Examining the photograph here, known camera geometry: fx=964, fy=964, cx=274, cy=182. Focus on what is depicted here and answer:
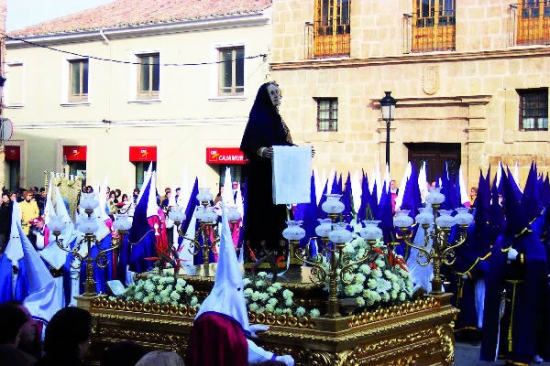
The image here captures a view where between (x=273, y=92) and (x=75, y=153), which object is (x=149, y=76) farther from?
(x=273, y=92)

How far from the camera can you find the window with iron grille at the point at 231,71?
27.2 m

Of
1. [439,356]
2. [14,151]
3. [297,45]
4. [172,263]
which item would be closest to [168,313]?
[172,263]

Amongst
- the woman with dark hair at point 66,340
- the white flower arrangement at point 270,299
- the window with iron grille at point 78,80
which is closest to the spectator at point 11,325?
the woman with dark hair at point 66,340

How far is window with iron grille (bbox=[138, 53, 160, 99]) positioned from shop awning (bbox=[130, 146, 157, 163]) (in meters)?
1.56

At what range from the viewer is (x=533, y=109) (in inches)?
890

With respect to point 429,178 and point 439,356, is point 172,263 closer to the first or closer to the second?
point 439,356

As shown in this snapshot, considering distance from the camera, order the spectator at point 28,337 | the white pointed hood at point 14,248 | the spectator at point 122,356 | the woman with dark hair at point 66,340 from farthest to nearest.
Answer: the white pointed hood at point 14,248 → the spectator at point 28,337 → the woman with dark hair at point 66,340 → the spectator at point 122,356

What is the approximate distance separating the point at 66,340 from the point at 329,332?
2166 millimetres

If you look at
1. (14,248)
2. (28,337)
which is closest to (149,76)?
(14,248)

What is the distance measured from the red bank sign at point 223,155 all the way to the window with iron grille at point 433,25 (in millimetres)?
5884

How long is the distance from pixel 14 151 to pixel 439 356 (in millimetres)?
26699

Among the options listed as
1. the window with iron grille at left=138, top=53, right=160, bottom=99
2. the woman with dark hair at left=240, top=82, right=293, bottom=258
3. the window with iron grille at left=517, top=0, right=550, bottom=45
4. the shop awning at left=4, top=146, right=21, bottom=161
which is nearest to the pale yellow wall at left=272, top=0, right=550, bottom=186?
the window with iron grille at left=517, top=0, right=550, bottom=45

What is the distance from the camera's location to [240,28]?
26.9 m

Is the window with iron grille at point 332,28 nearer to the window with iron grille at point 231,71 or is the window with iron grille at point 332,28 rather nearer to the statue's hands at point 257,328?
the window with iron grille at point 231,71
